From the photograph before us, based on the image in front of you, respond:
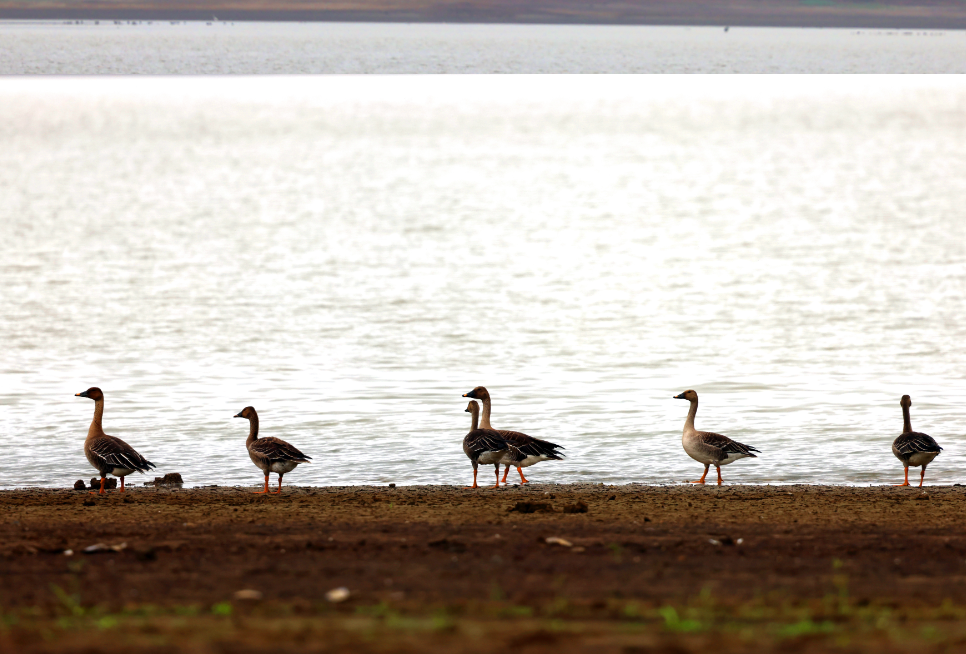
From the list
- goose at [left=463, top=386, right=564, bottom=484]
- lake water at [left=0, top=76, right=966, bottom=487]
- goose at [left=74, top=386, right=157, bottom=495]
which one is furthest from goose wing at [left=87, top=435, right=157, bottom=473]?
goose at [left=463, top=386, right=564, bottom=484]

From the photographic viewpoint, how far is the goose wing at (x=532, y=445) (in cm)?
1777

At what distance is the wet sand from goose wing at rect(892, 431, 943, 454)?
2.48 ft

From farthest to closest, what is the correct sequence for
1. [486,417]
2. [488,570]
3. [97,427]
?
[486,417], [97,427], [488,570]

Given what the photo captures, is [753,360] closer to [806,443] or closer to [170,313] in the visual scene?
[806,443]

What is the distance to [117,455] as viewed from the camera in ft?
56.1

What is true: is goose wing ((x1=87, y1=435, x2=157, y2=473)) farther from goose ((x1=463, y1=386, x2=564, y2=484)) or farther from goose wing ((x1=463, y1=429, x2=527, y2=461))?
Result: goose ((x1=463, y1=386, x2=564, y2=484))

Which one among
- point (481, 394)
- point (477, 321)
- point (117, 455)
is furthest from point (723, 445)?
point (477, 321)

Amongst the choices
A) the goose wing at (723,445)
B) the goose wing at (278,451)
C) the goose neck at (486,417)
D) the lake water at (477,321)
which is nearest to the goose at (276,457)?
the goose wing at (278,451)

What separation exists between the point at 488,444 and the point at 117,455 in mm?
5148

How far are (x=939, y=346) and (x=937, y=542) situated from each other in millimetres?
19696

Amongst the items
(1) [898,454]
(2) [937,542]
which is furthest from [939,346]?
(2) [937,542]

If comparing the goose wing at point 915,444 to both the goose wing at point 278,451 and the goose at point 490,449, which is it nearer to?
the goose at point 490,449

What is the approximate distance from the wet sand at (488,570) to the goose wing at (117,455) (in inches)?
16.3

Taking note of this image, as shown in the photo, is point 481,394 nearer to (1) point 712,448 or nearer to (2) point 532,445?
(2) point 532,445
